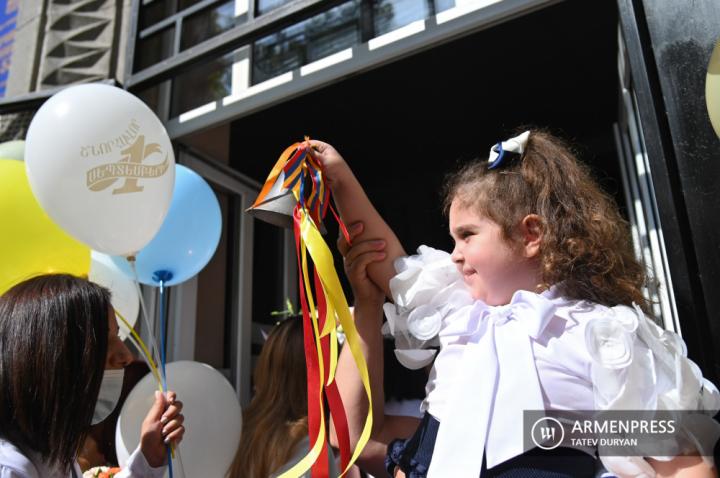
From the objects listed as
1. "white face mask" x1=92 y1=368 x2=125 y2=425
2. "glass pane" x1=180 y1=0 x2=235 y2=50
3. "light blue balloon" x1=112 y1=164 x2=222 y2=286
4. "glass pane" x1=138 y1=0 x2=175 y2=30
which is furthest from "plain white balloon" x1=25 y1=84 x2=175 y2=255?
"glass pane" x1=138 y1=0 x2=175 y2=30

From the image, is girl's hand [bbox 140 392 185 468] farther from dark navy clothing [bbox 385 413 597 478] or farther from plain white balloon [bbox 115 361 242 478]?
dark navy clothing [bbox 385 413 597 478]

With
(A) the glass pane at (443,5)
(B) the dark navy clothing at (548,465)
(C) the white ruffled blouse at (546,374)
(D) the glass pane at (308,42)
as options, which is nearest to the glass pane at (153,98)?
(D) the glass pane at (308,42)

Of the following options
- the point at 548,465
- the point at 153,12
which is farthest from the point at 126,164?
the point at 153,12

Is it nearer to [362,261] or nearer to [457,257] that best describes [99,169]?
[362,261]

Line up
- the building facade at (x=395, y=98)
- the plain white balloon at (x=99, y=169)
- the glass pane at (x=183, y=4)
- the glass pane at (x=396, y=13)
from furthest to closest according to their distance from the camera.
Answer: the glass pane at (x=183, y=4)
the glass pane at (x=396, y=13)
the plain white balloon at (x=99, y=169)
the building facade at (x=395, y=98)

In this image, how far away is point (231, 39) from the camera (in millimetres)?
2639

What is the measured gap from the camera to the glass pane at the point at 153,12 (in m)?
3.30

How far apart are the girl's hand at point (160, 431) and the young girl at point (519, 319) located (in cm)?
58

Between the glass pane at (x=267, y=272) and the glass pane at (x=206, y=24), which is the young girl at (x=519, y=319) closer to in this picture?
the glass pane at (x=206, y=24)

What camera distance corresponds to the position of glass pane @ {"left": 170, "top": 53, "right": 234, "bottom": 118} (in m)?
3.16

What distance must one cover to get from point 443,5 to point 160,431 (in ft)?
6.51

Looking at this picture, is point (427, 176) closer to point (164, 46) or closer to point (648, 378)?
point (164, 46)

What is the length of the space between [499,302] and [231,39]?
6.68 feet

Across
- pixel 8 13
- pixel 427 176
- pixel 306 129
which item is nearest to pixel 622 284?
pixel 306 129
